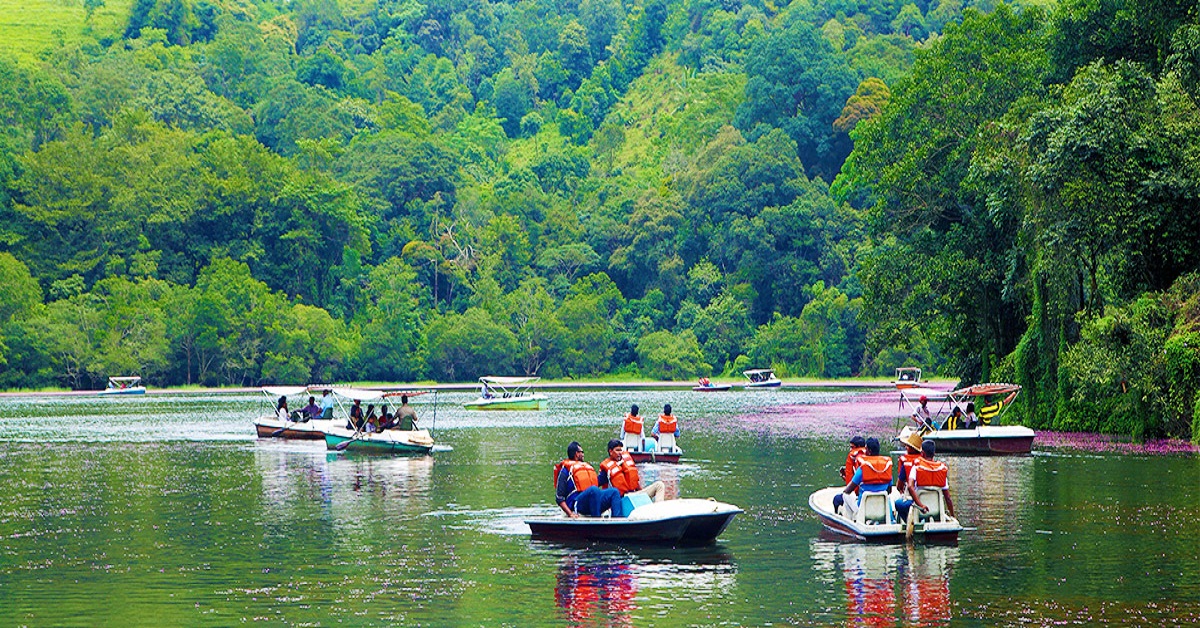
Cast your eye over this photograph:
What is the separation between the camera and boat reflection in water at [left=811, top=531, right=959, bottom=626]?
21.9m

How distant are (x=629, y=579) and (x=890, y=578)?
4.30 meters

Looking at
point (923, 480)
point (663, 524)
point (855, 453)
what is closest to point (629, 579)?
point (663, 524)

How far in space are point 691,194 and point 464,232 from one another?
24287 millimetres

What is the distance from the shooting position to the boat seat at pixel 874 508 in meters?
28.1

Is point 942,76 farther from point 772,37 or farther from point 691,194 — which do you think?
point 772,37

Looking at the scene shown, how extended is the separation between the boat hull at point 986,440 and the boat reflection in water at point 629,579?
20076 mm

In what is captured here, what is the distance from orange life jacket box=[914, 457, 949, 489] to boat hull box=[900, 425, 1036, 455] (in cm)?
1834

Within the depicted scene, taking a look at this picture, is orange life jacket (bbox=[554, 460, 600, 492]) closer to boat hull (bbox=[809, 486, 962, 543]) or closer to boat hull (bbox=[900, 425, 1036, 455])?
boat hull (bbox=[809, 486, 962, 543])

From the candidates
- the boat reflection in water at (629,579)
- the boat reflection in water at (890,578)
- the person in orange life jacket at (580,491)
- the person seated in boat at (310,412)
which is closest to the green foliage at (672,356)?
the person seated in boat at (310,412)

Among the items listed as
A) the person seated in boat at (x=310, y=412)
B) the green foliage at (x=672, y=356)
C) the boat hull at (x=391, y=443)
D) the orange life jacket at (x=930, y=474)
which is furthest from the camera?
the green foliage at (x=672, y=356)

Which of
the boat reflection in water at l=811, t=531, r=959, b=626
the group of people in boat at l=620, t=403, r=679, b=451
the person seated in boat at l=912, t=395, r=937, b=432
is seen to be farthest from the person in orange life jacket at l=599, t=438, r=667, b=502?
the person seated in boat at l=912, t=395, r=937, b=432

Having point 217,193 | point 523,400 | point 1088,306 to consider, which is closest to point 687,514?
point 1088,306

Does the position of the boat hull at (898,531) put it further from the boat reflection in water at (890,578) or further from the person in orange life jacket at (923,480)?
the person in orange life jacket at (923,480)

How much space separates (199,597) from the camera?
24000 millimetres
